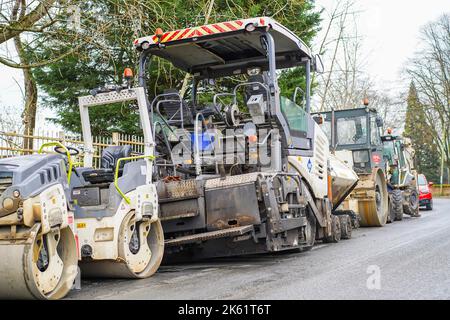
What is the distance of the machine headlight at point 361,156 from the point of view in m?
15.3

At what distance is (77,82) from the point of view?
16016mm

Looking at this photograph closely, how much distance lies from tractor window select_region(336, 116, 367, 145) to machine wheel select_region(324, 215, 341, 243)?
4.89m

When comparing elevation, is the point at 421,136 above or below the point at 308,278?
above

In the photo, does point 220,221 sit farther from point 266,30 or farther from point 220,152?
point 266,30

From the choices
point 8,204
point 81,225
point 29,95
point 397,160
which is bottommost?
point 81,225

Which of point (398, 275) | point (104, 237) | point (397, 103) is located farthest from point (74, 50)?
point (397, 103)

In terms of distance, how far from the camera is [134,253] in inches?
267

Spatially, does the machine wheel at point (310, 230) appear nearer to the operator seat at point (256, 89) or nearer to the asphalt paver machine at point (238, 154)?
the asphalt paver machine at point (238, 154)

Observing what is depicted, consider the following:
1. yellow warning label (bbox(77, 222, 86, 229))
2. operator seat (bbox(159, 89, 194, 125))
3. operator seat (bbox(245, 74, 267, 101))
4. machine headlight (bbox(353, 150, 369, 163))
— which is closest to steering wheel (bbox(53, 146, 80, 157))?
yellow warning label (bbox(77, 222, 86, 229))

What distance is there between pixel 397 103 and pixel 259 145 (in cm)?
4251

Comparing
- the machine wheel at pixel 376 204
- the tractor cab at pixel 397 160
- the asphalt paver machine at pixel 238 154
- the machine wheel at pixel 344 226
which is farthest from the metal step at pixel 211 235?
the tractor cab at pixel 397 160

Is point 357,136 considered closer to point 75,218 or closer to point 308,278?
point 308,278

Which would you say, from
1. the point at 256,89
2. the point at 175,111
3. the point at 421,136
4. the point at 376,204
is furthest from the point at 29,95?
the point at 421,136

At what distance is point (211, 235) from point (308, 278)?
1.35 metres
